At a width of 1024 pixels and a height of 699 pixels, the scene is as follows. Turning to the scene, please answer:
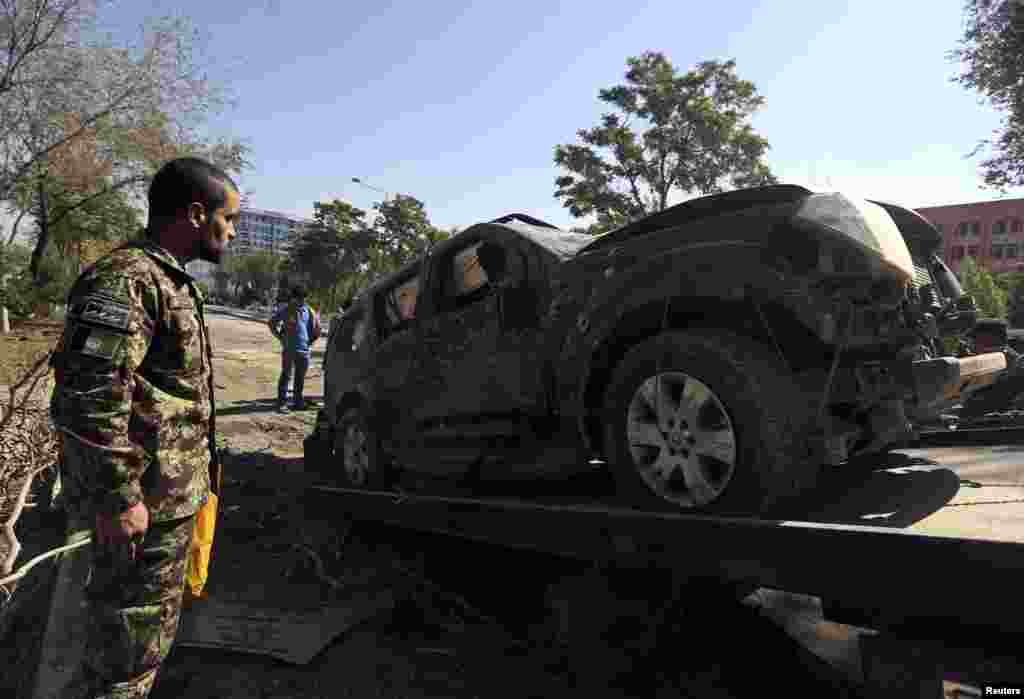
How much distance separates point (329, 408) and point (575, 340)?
10.1 ft

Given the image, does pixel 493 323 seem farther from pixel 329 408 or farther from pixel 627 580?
pixel 329 408

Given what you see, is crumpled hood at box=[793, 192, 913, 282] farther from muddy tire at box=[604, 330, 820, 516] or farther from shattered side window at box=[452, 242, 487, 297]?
shattered side window at box=[452, 242, 487, 297]

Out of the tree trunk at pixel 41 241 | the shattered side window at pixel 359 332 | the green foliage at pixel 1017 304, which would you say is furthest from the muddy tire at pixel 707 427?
the green foliage at pixel 1017 304

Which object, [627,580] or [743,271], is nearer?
[743,271]

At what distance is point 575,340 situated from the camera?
294cm

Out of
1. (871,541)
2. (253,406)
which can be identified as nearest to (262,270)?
(253,406)

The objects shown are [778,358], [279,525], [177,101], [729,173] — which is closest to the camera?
[778,358]

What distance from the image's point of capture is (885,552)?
5.92 ft

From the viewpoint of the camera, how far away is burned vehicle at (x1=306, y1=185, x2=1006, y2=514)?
2266 mm

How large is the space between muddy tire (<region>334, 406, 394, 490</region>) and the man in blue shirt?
Result: 544cm

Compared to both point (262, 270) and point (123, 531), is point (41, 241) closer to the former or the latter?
point (123, 531)

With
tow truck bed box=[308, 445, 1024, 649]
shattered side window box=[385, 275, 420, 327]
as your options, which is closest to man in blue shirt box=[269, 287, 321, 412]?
shattered side window box=[385, 275, 420, 327]

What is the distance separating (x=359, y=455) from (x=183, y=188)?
2834 millimetres

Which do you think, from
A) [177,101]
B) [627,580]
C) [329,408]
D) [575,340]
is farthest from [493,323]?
[177,101]
